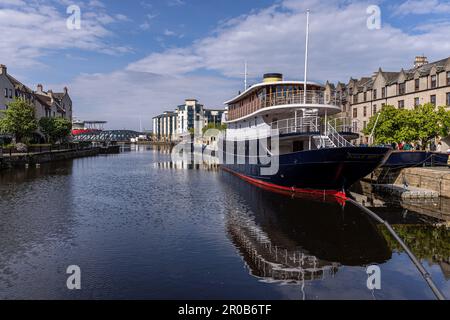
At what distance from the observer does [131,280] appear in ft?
37.1

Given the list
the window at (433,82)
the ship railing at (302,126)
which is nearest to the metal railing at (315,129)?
the ship railing at (302,126)

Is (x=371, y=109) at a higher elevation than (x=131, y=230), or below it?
higher

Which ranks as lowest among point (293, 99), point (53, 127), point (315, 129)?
point (315, 129)

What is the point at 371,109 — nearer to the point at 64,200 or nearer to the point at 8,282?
the point at 64,200

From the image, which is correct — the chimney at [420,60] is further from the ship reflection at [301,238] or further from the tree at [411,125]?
the ship reflection at [301,238]

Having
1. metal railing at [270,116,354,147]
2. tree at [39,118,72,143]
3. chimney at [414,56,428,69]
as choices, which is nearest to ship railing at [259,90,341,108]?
metal railing at [270,116,354,147]

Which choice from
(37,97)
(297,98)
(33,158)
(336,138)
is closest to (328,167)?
(336,138)

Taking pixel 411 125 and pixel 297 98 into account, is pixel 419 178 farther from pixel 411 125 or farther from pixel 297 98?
pixel 411 125

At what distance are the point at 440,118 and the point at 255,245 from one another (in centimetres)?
3752

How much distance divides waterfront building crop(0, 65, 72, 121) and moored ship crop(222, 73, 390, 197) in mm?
46790

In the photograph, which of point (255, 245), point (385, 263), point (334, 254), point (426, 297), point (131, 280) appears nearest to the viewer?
point (426, 297)

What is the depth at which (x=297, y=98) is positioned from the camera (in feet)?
95.1

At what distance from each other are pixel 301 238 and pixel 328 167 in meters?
8.05
